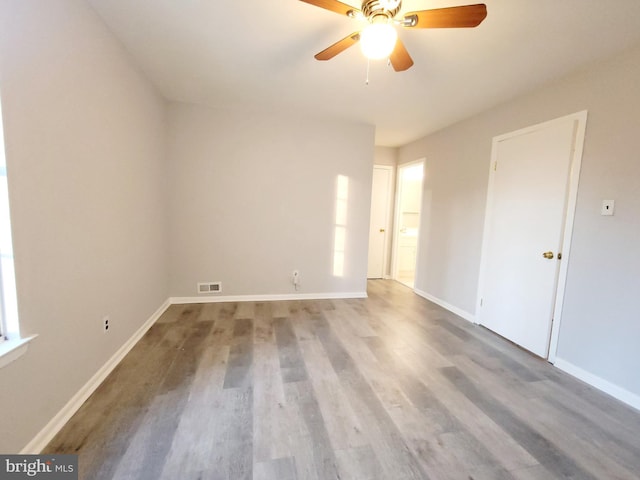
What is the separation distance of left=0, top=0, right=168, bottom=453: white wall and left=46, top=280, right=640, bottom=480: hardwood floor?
33cm

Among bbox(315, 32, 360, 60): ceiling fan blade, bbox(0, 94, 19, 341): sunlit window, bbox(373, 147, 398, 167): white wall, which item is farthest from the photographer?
bbox(373, 147, 398, 167): white wall

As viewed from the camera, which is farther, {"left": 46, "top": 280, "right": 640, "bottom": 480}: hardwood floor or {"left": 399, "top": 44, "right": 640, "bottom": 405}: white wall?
{"left": 399, "top": 44, "right": 640, "bottom": 405}: white wall

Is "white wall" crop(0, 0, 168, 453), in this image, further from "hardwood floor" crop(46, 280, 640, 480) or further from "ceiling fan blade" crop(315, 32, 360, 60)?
"ceiling fan blade" crop(315, 32, 360, 60)

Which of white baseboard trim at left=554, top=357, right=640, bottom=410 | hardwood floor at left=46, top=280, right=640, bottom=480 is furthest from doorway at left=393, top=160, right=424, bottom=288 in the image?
white baseboard trim at left=554, top=357, right=640, bottom=410

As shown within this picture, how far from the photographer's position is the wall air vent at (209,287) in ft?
11.8

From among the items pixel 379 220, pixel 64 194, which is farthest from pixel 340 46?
pixel 379 220

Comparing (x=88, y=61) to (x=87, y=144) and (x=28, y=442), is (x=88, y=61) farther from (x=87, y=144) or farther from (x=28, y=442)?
(x=28, y=442)

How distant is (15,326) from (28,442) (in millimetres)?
574

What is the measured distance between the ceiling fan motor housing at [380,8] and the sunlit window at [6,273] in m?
1.79

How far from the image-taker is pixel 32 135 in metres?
1.30

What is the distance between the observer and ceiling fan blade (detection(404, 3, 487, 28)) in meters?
1.28

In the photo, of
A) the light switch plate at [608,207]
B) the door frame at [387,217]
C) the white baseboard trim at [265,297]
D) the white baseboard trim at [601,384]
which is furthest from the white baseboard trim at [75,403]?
the door frame at [387,217]

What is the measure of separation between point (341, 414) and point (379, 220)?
12.9 ft

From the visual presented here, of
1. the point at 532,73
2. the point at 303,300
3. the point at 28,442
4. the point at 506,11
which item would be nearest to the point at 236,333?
the point at 303,300
